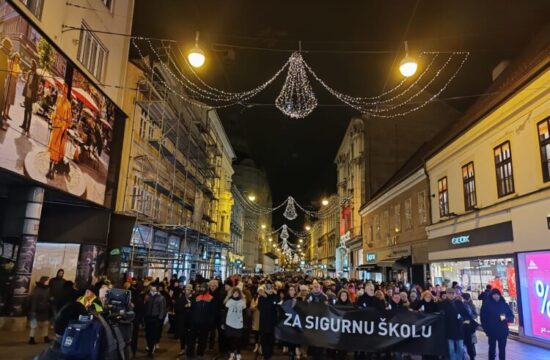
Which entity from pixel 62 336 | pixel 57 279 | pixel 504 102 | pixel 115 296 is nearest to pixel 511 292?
pixel 504 102

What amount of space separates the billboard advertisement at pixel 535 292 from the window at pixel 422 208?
9.39 meters

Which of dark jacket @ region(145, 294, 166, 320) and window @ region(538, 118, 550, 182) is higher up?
window @ region(538, 118, 550, 182)

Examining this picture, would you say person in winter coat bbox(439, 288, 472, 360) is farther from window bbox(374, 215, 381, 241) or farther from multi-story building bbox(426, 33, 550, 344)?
window bbox(374, 215, 381, 241)

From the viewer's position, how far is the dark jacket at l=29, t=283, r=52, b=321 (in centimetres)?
1176

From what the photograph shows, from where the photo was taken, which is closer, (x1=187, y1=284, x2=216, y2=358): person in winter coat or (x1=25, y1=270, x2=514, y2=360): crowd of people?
(x1=25, y1=270, x2=514, y2=360): crowd of people

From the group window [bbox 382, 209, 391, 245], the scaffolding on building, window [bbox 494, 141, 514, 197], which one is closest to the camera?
window [bbox 494, 141, 514, 197]

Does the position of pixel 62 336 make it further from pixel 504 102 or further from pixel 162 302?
pixel 504 102

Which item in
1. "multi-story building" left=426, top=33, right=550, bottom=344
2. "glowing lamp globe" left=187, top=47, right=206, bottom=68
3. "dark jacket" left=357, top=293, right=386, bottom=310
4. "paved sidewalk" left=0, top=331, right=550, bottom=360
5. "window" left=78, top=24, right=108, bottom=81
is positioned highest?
"window" left=78, top=24, right=108, bottom=81

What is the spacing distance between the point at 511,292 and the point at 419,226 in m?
9.39

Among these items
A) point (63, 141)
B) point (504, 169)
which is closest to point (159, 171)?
point (63, 141)

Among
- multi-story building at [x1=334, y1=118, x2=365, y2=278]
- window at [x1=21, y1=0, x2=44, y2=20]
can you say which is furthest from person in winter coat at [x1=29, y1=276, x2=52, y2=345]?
multi-story building at [x1=334, y1=118, x2=365, y2=278]

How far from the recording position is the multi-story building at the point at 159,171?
2127cm

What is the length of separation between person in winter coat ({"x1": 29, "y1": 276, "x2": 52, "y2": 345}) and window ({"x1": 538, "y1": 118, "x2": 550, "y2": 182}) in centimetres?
1487

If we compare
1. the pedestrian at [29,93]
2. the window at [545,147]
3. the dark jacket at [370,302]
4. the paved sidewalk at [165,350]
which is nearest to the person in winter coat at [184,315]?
the paved sidewalk at [165,350]
